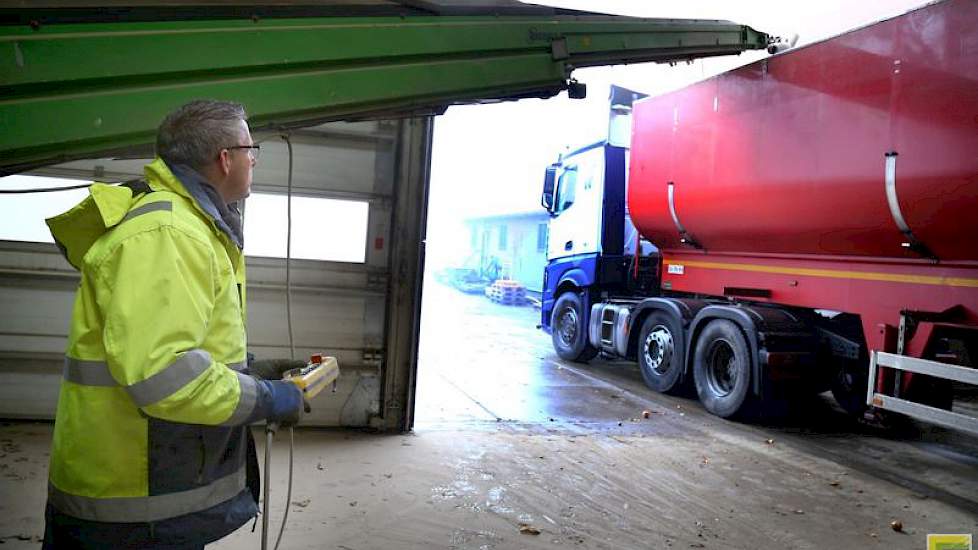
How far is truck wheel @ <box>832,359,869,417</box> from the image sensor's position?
647 cm

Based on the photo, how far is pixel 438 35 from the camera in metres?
3.42

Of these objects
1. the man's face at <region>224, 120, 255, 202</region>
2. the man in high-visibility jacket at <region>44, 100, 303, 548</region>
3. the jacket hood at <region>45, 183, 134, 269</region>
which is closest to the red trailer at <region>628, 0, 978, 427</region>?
the man's face at <region>224, 120, 255, 202</region>

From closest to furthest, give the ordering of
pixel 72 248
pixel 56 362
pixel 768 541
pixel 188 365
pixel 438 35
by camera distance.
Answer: pixel 188 365 < pixel 72 248 < pixel 438 35 < pixel 768 541 < pixel 56 362

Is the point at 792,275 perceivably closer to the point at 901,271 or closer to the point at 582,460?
the point at 901,271

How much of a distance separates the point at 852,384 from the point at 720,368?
4.21 feet

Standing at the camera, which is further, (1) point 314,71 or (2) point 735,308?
(2) point 735,308

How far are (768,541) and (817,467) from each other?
183cm

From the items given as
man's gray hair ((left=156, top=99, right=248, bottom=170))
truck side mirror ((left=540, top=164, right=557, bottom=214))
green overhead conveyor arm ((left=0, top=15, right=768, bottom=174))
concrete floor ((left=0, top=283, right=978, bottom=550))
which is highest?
truck side mirror ((left=540, top=164, right=557, bottom=214))

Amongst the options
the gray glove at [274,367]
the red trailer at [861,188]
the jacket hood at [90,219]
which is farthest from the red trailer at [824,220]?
the jacket hood at [90,219]

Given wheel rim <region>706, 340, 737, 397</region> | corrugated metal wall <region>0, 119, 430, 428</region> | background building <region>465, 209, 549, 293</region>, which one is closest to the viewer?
corrugated metal wall <region>0, 119, 430, 428</region>

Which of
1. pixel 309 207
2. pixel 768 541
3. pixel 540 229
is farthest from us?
pixel 540 229

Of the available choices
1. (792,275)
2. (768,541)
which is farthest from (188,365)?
(792,275)

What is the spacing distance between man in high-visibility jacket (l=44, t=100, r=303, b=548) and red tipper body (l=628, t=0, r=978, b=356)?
4909 mm

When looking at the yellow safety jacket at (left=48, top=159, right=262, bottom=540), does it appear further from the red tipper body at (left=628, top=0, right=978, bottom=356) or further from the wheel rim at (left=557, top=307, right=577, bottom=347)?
the wheel rim at (left=557, top=307, right=577, bottom=347)
